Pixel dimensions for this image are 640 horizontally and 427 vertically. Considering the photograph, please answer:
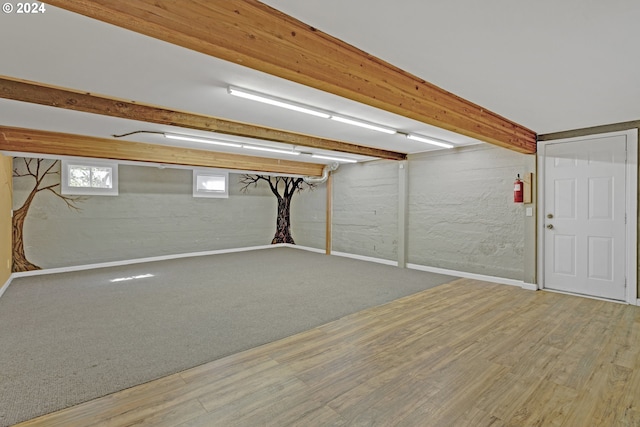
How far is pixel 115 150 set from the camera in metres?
5.20

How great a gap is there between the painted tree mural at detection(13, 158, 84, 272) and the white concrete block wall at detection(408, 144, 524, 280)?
6.79m

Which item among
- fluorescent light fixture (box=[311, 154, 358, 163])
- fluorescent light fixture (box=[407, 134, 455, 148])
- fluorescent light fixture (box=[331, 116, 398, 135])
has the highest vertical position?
fluorescent light fixture (box=[311, 154, 358, 163])

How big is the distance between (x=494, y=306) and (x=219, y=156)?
5369 millimetres

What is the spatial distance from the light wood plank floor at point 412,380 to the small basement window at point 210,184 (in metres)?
5.77

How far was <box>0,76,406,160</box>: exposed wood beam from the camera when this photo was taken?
9.46 feet

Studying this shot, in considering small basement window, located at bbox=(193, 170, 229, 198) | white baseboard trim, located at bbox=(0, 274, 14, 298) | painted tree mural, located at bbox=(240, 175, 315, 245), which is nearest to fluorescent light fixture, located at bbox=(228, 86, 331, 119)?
white baseboard trim, located at bbox=(0, 274, 14, 298)

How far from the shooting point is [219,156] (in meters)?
6.44

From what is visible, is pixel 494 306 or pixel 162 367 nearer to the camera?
pixel 162 367

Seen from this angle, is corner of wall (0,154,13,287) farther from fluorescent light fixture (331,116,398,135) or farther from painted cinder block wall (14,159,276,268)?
fluorescent light fixture (331,116,398,135)

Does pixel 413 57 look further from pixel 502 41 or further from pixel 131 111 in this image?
pixel 131 111

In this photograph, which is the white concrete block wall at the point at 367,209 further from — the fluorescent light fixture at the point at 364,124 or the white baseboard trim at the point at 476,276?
the fluorescent light fixture at the point at 364,124

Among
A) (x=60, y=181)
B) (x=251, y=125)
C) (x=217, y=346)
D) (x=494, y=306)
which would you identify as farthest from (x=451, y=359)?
(x=60, y=181)

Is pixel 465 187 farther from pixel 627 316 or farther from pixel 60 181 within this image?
pixel 60 181

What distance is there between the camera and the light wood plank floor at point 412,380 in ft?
6.26
